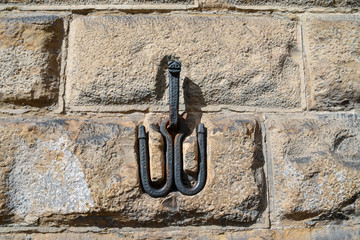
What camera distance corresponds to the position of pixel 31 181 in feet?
3.49

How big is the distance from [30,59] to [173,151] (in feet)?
1.76

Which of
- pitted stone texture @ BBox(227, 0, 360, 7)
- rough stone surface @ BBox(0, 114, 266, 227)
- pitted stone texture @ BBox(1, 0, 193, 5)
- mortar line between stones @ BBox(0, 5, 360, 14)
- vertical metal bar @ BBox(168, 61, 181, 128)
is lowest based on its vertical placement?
rough stone surface @ BBox(0, 114, 266, 227)

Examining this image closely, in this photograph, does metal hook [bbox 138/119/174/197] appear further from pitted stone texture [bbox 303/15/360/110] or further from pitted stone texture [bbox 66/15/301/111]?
pitted stone texture [bbox 303/15/360/110]

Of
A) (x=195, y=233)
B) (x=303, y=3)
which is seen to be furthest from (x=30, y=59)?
(x=303, y=3)

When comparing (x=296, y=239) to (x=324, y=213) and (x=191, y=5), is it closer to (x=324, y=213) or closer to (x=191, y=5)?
(x=324, y=213)

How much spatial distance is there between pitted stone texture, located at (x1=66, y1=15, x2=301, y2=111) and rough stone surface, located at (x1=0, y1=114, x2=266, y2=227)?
123mm

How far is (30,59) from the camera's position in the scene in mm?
1141

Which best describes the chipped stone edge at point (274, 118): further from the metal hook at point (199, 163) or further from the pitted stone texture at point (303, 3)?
the pitted stone texture at point (303, 3)

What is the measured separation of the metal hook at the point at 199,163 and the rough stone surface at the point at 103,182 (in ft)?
0.06

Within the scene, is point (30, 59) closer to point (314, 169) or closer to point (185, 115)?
point (185, 115)

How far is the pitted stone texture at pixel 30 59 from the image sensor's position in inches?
44.4

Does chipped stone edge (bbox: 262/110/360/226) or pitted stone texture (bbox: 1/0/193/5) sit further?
pitted stone texture (bbox: 1/0/193/5)

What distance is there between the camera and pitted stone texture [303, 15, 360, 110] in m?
1.17

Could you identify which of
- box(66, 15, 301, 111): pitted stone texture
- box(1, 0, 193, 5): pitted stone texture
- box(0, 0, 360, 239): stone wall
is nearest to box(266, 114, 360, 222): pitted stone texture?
box(0, 0, 360, 239): stone wall
